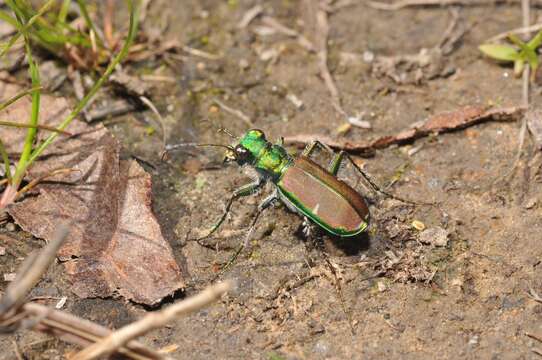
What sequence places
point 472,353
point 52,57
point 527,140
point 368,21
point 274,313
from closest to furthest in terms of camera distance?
point 472,353, point 274,313, point 527,140, point 52,57, point 368,21

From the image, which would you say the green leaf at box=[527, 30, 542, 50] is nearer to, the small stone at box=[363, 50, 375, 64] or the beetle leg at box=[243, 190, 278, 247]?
the small stone at box=[363, 50, 375, 64]

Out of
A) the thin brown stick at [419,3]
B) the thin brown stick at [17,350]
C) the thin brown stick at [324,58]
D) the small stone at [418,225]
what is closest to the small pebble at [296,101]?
the thin brown stick at [324,58]

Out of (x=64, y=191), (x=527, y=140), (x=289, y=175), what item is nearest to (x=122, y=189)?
(x=64, y=191)

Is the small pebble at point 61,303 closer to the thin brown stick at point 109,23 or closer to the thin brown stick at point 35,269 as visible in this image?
the thin brown stick at point 35,269


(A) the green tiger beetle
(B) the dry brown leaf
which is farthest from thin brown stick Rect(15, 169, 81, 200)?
(A) the green tiger beetle

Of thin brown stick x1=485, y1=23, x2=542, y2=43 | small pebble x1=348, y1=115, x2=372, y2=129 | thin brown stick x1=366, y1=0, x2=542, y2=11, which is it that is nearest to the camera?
small pebble x1=348, y1=115, x2=372, y2=129

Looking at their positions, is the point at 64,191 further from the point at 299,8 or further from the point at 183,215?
the point at 299,8

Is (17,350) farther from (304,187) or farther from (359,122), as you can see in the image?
(359,122)
